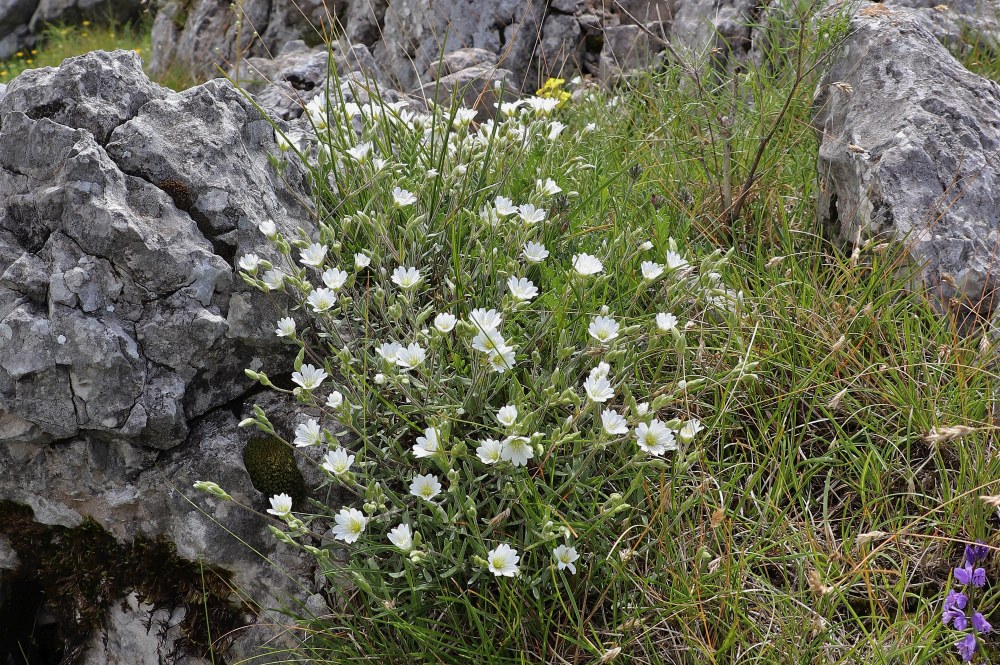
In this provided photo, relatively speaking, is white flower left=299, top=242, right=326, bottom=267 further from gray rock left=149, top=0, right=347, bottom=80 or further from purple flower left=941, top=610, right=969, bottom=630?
gray rock left=149, top=0, right=347, bottom=80

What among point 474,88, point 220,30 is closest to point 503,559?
point 474,88

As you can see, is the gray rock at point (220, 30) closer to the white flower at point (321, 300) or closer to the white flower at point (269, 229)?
the white flower at point (269, 229)

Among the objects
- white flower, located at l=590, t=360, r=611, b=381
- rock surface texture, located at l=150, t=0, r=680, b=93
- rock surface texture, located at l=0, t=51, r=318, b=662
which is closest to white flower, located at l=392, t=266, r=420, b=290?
rock surface texture, located at l=0, t=51, r=318, b=662

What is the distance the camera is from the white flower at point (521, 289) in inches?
80.4

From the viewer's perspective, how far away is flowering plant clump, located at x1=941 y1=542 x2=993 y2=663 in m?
1.78

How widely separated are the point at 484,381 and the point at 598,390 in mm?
362

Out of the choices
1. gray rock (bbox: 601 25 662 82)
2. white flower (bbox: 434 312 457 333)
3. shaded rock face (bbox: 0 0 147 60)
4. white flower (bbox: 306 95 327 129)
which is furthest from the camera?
shaded rock face (bbox: 0 0 147 60)

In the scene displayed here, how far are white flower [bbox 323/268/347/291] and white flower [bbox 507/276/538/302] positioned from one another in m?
0.46

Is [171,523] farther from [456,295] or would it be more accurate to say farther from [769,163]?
[769,163]

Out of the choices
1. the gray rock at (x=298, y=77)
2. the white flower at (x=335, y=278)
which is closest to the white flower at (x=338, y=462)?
the white flower at (x=335, y=278)

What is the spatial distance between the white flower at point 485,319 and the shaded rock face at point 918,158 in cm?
127

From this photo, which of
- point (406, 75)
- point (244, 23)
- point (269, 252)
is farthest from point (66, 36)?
point (269, 252)

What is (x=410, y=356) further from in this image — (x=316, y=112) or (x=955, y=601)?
(x=955, y=601)

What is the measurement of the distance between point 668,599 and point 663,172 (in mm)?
1873
